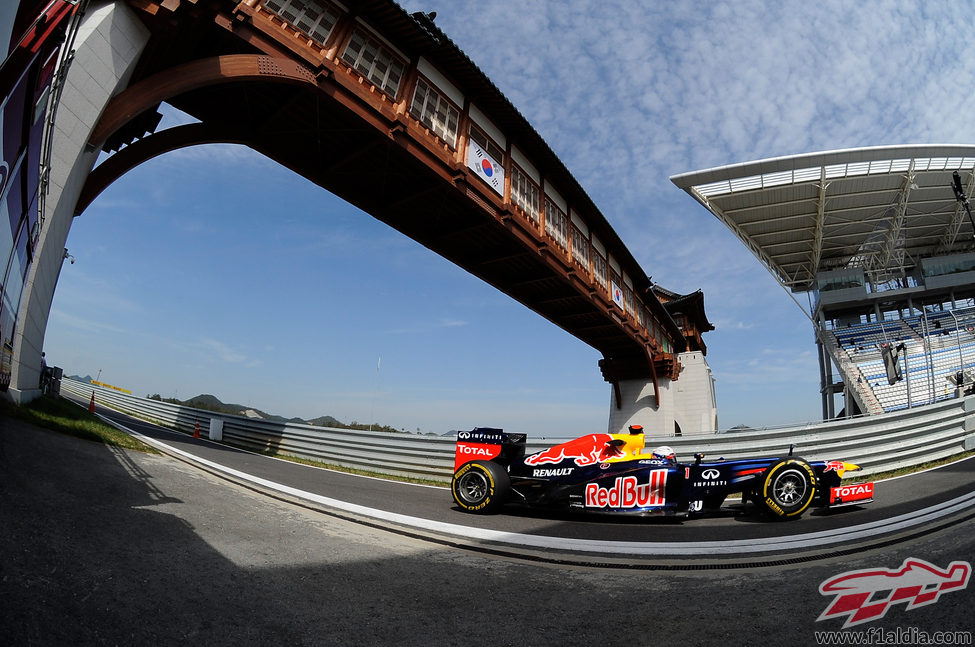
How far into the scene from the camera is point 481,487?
20.9 ft

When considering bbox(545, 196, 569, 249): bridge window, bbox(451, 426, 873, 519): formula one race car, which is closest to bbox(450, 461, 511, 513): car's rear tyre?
bbox(451, 426, 873, 519): formula one race car

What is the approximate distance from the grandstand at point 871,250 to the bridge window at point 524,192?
45.7 ft

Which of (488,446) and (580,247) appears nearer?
(488,446)

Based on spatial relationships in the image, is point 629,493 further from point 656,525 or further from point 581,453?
point 581,453

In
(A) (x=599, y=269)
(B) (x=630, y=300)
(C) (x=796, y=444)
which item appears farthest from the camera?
(B) (x=630, y=300)

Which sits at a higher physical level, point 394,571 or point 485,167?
point 485,167

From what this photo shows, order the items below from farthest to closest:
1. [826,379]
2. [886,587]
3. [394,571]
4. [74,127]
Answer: [826,379]
[74,127]
[394,571]
[886,587]

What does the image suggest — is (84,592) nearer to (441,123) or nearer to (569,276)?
(441,123)

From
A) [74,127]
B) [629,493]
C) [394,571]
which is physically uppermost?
[74,127]

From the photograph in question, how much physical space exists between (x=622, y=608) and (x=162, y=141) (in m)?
11.6

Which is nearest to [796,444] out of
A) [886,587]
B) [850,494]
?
[850,494]

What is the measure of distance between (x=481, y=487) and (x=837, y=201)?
107 ft

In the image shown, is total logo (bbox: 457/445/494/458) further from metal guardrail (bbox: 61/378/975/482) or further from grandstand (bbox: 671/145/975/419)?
grandstand (bbox: 671/145/975/419)

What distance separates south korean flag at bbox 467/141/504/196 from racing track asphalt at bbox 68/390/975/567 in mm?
8808
